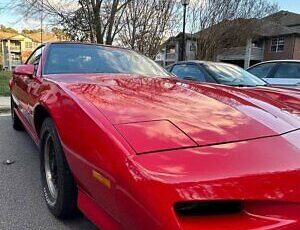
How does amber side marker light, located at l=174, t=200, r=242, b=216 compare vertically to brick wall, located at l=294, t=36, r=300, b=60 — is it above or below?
below

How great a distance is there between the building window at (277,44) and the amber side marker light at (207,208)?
38.7m

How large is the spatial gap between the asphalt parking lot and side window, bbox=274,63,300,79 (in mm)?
6567

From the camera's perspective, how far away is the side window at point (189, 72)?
662 cm

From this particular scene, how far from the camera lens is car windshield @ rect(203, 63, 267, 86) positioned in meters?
6.01

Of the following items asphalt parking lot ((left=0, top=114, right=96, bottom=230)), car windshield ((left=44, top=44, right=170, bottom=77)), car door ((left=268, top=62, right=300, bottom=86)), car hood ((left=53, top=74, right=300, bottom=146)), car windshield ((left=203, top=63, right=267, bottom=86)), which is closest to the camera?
car hood ((left=53, top=74, right=300, bottom=146))

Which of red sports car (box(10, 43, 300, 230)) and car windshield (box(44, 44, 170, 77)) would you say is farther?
car windshield (box(44, 44, 170, 77))

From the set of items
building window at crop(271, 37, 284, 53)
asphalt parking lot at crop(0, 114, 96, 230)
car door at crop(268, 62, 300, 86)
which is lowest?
asphalt parking lot at crop(0, 114, 96, 230)

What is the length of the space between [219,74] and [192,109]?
4.51 meters

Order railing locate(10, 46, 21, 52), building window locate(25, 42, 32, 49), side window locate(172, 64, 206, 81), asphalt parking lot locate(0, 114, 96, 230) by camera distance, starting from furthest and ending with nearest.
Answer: building window locate(25, 42, 32, 49), railing locate(10, 46, 21, 52), side window locate(172, 64, 206, 81), asphalt parking lot locate(0, 114, 96, 230)

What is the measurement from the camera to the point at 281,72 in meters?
8.95

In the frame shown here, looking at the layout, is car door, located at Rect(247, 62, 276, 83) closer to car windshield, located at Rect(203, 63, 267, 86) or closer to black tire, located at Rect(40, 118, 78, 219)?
car windshield, located at Rect(203, 63, 267, 86)

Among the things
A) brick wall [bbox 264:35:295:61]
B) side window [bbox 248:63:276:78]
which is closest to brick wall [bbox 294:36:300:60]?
brick wall [bbox 264:35:295:61]

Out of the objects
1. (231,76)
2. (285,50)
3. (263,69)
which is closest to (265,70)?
(263,69)

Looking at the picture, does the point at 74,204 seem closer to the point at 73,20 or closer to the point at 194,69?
the point at 194,69
